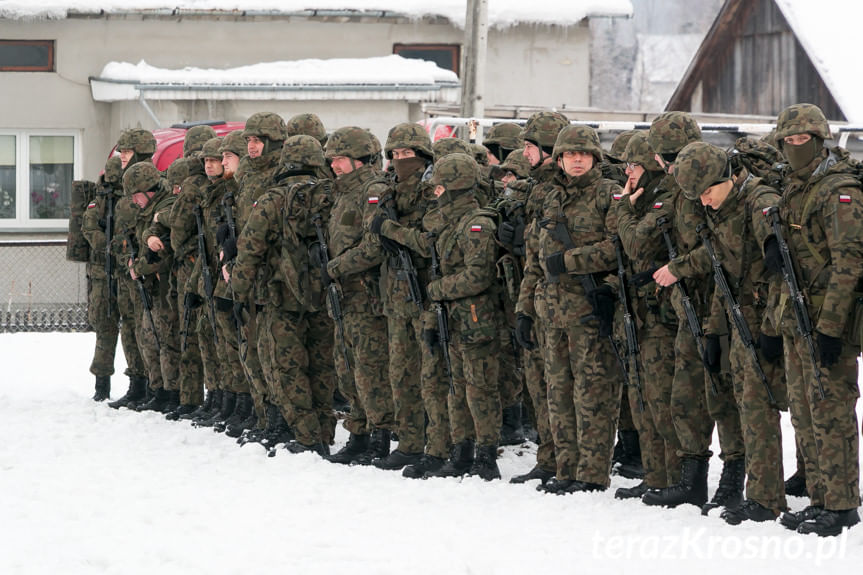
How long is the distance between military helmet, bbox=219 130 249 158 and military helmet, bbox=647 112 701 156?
3.73 metres

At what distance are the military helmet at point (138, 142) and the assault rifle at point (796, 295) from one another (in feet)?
21.3

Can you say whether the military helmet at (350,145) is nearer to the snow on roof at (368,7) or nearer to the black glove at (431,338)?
the black glove at (431,338)

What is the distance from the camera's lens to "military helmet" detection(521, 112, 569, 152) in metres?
8.50

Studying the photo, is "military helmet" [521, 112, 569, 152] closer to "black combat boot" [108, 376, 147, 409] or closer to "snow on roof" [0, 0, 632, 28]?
"black combat boot" [108, 376, 147, 409]

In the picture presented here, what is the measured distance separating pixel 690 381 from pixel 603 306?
0.71m

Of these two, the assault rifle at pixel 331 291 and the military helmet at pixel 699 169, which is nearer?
the military helmet at pixel 699 169

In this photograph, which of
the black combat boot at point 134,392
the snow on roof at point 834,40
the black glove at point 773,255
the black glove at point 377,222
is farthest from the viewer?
the snow on roof at point 834,40

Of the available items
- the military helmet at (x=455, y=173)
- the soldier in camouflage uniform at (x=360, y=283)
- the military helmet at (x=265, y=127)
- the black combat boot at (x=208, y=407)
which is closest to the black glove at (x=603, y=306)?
the military helmet at (x=455, y=173)

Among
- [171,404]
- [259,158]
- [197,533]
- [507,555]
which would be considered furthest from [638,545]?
[171,404]

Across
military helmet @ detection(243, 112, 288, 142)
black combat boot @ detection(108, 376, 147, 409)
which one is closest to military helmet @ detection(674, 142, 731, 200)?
military helmet @ detection(243, 112, 288, 142)

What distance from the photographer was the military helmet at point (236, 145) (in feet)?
34.1

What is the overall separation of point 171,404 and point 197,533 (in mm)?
4438

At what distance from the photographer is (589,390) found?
26.1 feet

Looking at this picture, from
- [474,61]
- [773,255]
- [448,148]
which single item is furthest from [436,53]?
[773,255]
